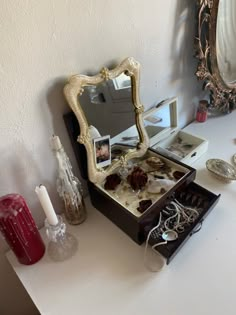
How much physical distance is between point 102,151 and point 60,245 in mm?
276

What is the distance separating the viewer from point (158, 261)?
0.62 meters

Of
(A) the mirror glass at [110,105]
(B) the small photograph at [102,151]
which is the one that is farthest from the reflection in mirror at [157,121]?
(B) the small photograph at [102,151]

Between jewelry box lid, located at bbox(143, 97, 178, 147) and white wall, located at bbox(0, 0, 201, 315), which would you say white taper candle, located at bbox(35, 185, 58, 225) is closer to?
white wall, located at bbox(0, 0, 201, 315)

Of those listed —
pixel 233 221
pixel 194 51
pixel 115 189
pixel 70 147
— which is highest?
pixel 194 51

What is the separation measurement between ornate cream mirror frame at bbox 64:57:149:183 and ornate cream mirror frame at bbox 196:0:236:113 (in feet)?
1.06

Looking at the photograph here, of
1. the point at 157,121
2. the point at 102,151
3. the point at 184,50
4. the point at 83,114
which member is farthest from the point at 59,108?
the point at 184,50

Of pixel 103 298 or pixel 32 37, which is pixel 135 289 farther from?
pixel 32 37

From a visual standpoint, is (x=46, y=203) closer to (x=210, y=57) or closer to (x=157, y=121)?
(x=157, y=121)

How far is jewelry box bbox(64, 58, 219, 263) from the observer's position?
0.62m

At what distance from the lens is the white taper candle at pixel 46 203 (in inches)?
21.1

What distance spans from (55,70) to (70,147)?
0.69ft

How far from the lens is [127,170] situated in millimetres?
771

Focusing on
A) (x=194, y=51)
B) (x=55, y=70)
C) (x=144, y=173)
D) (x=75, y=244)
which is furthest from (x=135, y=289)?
(x=194, y=51)

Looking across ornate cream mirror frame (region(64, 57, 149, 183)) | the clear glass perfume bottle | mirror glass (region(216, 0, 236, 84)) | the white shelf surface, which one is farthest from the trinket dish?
the clear glass perfume bottle
